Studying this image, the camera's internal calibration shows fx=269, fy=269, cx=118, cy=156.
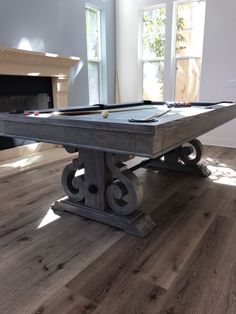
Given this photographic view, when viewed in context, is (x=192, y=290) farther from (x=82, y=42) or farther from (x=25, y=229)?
(x=82, y=42)

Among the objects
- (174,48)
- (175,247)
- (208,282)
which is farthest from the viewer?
(174,48)

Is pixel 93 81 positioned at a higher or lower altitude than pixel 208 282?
higher

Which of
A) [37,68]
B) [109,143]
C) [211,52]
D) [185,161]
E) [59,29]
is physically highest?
[59,29]

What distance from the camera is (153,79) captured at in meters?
5.51

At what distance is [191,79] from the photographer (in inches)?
198

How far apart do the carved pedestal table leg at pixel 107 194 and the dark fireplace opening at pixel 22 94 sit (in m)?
2.01

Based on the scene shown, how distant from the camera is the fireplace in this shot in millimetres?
3504

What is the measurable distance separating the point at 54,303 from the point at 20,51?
309cm

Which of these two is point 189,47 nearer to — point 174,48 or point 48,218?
point 174,48

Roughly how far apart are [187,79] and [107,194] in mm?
3742

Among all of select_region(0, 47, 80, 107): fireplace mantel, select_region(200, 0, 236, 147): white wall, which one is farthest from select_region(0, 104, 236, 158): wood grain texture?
select_region(200, 0, 236, 147): white wall

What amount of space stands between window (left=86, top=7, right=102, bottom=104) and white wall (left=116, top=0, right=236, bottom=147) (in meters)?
0.47

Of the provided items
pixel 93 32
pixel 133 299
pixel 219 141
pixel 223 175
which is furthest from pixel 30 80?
pixel 133 299

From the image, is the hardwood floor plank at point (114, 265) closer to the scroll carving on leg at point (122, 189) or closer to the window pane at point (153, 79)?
the scroll carving on leg at point (122, 189)
